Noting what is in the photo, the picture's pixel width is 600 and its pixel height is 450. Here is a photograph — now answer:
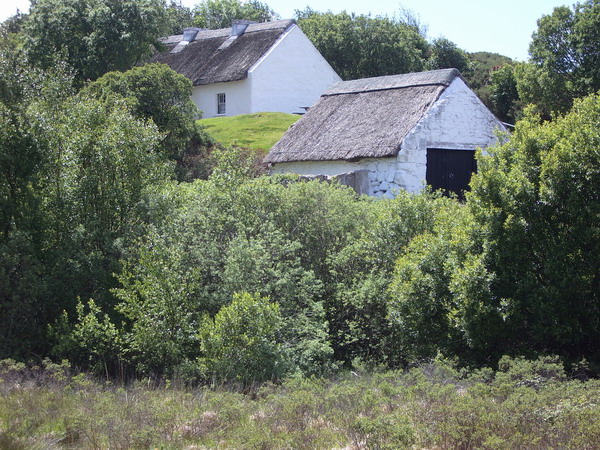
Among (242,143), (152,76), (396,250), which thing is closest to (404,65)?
(242,143)

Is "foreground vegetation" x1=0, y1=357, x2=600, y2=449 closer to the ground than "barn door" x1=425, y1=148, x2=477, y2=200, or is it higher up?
closer to the ground

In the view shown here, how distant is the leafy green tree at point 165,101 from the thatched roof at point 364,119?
2.71 metres

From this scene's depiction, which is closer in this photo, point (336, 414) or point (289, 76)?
point (336, 414)

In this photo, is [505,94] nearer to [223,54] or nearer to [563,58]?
[563,58]

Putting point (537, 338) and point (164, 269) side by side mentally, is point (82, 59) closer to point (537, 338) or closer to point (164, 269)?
point (164, 269)

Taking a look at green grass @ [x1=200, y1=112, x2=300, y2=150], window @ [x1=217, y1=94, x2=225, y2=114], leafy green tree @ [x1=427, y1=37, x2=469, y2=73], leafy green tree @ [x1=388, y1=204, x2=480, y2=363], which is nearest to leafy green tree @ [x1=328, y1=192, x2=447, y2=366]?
leafy green tree @ [x1=388, y1=204, x2=480, y2=363]

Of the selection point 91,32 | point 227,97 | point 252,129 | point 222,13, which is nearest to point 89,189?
point 252,129

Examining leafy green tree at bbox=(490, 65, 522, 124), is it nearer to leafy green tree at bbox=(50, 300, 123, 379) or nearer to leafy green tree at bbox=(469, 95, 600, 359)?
leafy green tree at bbox=(469, 95, 600, 359)

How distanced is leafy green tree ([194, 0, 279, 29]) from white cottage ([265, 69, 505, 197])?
39.8 meters

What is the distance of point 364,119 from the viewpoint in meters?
22.8

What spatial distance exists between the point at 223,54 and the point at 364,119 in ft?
60.9

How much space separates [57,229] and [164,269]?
2.80 metres

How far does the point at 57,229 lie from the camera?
13211 mm

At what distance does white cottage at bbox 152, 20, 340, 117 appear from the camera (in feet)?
120
